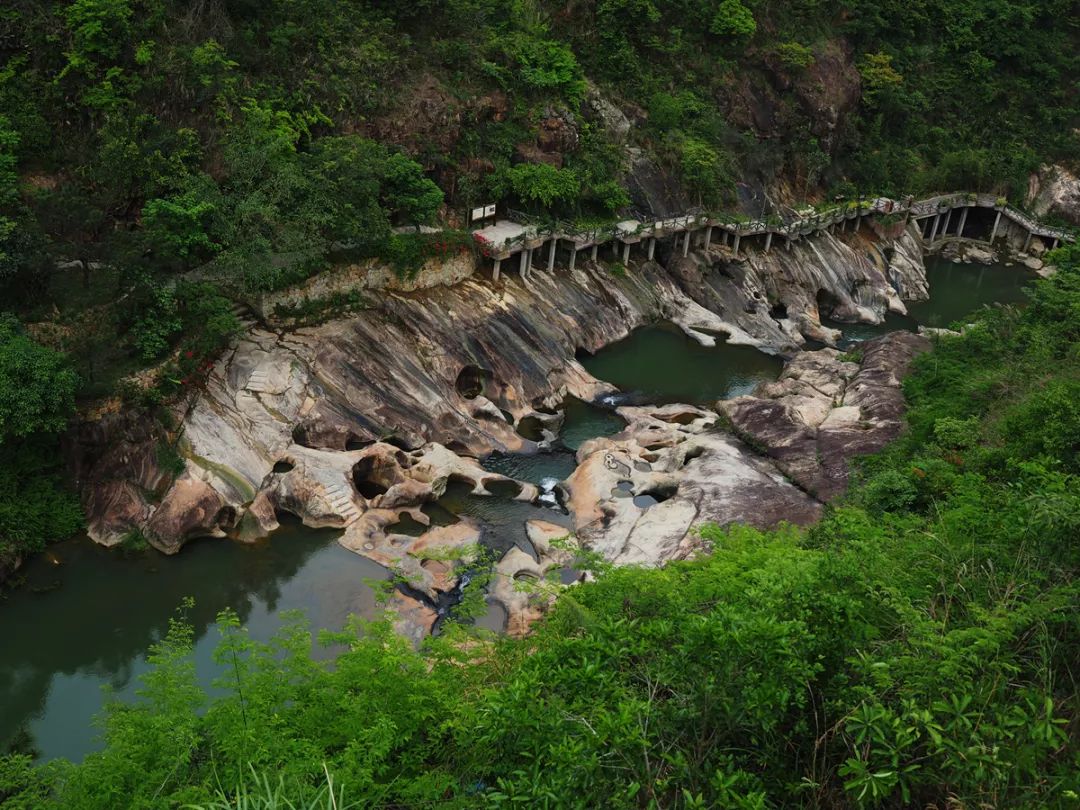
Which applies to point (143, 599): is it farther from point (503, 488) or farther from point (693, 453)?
point (693, 453)

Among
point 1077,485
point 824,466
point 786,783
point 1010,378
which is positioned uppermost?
point 1077,485

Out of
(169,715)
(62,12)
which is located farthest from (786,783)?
(62,12)

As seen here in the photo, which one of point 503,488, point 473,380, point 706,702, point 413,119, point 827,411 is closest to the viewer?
point 706,702

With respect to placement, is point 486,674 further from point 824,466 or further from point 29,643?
point 824,466

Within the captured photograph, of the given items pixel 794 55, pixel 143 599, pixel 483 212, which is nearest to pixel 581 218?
pixel 483 212

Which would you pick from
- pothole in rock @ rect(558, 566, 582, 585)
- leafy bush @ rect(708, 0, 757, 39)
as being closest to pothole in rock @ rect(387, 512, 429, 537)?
pothole in rock @ rect(558, 566, 582, 585)

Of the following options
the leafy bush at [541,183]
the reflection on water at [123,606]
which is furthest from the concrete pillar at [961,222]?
the reflection on water at [123,606]
